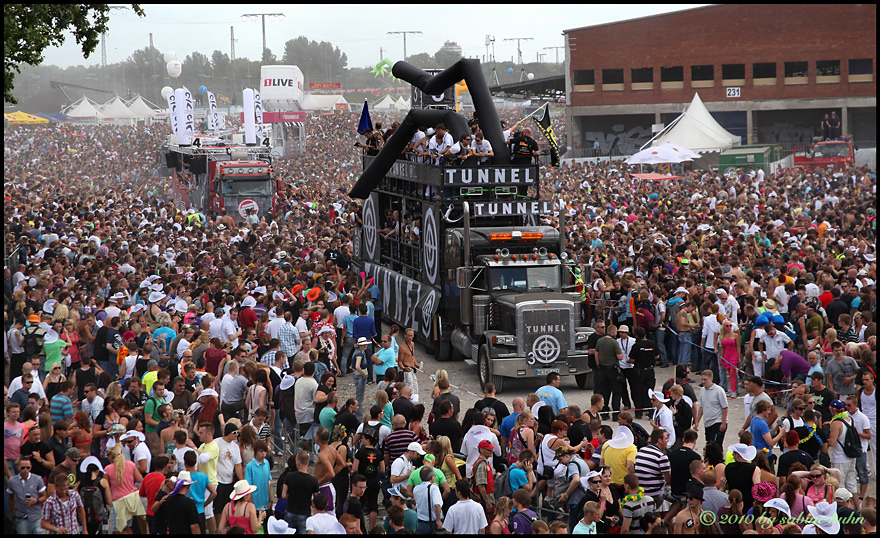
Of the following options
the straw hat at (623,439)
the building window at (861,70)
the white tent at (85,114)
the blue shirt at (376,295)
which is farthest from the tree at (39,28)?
the white tent at (85,114)

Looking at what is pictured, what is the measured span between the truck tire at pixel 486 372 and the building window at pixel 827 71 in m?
49.4

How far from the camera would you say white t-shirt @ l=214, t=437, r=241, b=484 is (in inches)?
375

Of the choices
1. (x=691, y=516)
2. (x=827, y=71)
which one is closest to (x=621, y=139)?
(x=827, y=71)

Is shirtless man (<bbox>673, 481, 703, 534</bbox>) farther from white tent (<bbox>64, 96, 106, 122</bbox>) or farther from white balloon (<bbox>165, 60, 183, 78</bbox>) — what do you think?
white tent (<bbox>64, 96, 106, 122</bbox>)

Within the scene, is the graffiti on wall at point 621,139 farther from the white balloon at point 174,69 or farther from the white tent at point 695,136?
the white balloon at point 174,69

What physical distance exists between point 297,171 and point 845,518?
48.0m

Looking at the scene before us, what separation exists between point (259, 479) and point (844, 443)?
6107 mm

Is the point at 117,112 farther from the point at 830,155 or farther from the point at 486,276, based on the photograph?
the point at 486,276

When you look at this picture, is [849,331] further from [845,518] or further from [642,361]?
[845,518]

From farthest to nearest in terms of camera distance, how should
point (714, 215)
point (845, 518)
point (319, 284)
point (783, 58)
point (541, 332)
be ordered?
point (783, 58) < point (714, 215) < point (319, 284) < point (541, 332) < point (845, 518)

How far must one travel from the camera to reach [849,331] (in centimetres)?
1420

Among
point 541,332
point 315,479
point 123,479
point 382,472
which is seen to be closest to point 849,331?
point 541,332

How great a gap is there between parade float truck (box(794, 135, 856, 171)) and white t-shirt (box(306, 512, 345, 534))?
39492 millimetres

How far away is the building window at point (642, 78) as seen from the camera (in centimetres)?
6088
